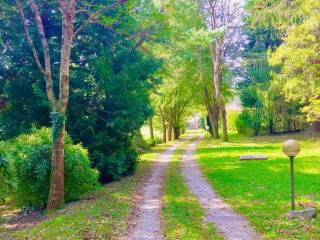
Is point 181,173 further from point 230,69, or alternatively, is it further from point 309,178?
point 230,69

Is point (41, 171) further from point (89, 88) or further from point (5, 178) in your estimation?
point (89, 88)

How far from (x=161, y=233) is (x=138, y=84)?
30.0 feet

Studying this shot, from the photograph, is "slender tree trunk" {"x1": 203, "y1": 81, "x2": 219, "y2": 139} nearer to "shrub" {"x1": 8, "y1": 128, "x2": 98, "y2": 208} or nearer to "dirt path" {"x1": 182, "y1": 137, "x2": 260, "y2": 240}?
"dirt path" {"x1": 182, "y1": 137, "x2": 260, "y2": 240}

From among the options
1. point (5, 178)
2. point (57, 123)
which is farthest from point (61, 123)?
point (5, 178)

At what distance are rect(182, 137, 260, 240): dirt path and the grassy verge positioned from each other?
204mm

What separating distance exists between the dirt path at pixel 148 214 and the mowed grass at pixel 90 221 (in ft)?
0.82

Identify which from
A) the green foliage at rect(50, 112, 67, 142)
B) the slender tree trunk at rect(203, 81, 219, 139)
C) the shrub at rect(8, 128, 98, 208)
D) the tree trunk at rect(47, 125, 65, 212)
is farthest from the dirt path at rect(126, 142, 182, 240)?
the slender tree trunk at rect(203, 81, 219, 139)

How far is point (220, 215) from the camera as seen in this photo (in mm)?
8586

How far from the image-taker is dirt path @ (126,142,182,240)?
726cm

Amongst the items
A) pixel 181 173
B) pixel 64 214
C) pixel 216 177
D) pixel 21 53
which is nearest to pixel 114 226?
pixel 64 214

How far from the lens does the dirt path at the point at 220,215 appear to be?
703cm

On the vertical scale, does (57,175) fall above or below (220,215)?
above

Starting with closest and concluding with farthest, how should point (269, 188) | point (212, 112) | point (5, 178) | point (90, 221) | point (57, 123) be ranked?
point (90, 221) → point (5, 178) → point (57, 123) → point (269, 188) → point (212, 112)

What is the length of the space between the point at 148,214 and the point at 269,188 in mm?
4502
